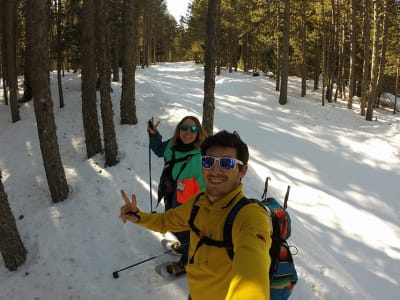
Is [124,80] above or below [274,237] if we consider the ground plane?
above

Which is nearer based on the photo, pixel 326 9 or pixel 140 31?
pixel 326 9

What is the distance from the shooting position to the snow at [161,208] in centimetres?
593

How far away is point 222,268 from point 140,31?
47.2m

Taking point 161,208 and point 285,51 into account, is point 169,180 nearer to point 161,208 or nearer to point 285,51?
point 161,208

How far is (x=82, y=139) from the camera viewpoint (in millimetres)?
12250

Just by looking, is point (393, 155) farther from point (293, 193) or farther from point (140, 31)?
point (140, 31)

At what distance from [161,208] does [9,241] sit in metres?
3.11

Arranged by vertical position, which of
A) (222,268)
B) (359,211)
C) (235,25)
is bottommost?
(359,211)

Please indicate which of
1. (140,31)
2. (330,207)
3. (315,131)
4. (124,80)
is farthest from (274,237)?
(140,31)

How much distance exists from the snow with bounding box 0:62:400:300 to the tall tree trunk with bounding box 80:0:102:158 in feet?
1.99

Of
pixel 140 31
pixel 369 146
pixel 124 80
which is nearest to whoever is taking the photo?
pixel 124 80

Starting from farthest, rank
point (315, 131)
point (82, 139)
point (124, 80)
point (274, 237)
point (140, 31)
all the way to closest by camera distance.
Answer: point (140, 31) < point (315, 131) < point (82, 139) < point (124, 80) < point (274, 237)

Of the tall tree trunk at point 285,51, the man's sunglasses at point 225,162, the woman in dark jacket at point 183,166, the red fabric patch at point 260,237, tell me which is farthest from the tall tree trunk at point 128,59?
the tall tree trunk at point 285,51

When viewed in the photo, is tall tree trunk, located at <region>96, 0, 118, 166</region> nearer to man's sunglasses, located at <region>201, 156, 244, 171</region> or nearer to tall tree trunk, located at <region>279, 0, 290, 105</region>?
man's sunglasses, located at <region>201, 156, 244, 171</region>
